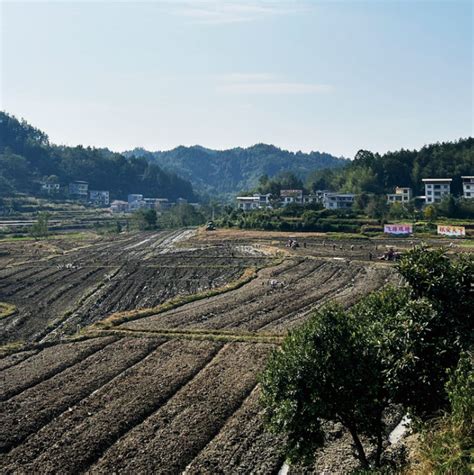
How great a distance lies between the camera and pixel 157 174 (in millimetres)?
198750

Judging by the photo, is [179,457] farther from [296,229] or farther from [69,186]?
[69,186]

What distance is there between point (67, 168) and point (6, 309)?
145 meters

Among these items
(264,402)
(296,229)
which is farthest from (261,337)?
(296,229)

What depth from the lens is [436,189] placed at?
10338 cm

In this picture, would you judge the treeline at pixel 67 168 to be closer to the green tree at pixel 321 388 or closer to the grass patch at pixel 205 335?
the grass patch at pixel 205 335

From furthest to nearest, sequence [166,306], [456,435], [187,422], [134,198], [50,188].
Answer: [134,198] → [50,188] → [166,306] → [187,422] → [456,435]

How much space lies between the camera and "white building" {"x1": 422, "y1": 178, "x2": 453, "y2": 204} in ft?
336

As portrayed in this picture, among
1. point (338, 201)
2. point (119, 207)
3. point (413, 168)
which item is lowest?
point (119, 207)

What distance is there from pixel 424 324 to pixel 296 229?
73546 mm

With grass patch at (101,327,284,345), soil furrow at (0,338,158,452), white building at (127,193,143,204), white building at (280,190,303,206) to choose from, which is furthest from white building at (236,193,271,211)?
soil furrow at (0,338,158,452)

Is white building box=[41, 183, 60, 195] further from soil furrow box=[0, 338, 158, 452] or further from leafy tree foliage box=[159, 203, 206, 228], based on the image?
soil furrow box=[0, 338, 158, 452]

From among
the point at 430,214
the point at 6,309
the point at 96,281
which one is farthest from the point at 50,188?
the point at 6,309

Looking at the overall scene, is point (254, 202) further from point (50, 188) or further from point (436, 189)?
point (50, 188)

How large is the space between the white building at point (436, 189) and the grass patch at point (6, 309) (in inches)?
3194
